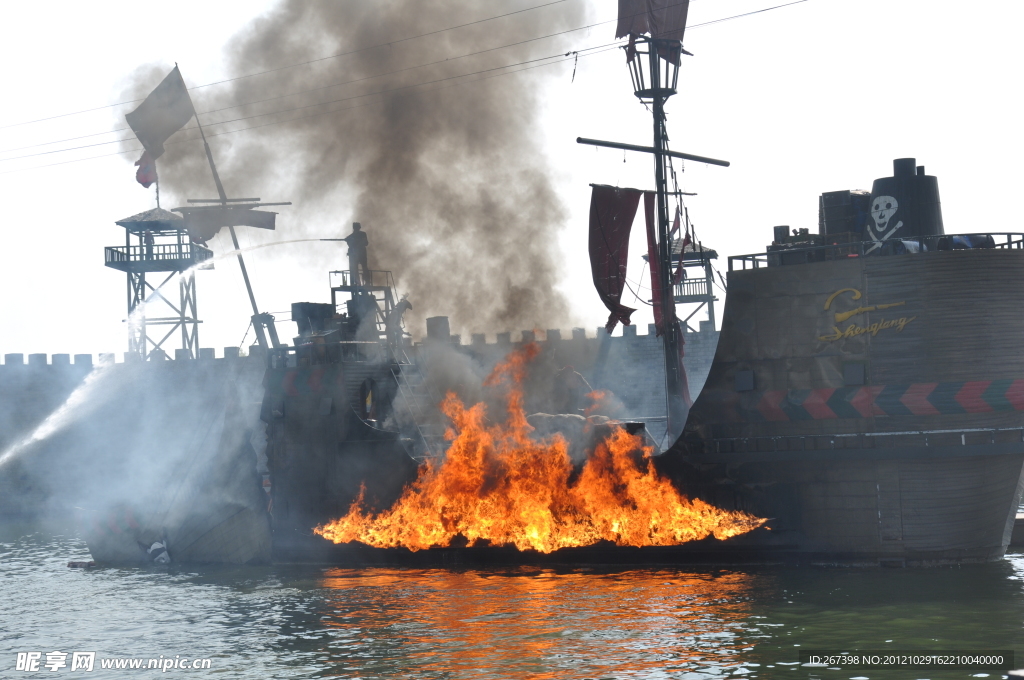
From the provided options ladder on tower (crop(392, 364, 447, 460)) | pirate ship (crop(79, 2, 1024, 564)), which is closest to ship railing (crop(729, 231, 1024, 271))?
pirate ship (crop(79, 2, 1024, 564))

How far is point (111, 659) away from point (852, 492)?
50.1 feet

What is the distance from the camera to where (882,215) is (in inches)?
961

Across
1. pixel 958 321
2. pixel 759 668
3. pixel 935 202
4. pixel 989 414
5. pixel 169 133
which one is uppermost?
pixel 169 133

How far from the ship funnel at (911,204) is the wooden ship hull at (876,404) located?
4.91 ft

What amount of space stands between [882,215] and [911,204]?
686mm

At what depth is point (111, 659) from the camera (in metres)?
18.7

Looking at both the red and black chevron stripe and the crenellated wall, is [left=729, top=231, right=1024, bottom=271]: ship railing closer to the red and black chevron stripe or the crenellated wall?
the red and black chevron stripe

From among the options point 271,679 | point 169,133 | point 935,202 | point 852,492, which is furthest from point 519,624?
point 169,133

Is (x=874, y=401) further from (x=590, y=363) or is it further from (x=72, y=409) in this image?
(x=72, y=409)

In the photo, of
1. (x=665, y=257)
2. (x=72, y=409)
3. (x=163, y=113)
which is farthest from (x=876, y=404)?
(x=72, y=409)

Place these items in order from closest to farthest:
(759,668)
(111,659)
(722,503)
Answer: (759,668), (111,659), (722,503)

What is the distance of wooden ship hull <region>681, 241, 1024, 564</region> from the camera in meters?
21.5

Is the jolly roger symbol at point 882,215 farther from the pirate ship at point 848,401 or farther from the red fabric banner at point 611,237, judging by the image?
the red fabric banner at point 611,237

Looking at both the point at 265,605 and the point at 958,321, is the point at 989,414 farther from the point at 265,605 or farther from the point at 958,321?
the point at 265,605
